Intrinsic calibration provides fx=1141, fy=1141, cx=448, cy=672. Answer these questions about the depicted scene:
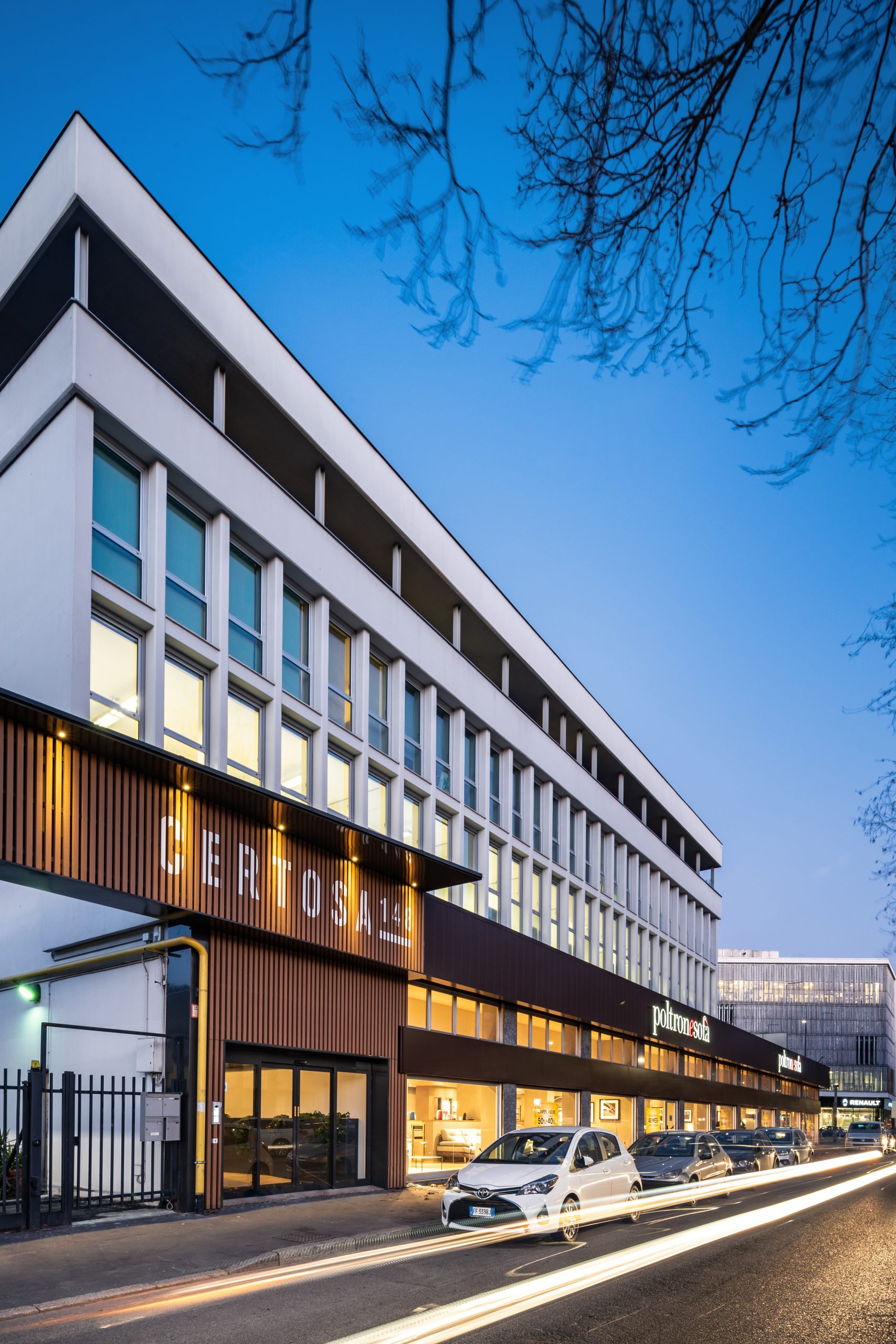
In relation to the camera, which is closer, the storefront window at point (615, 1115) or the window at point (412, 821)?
the window at point (412, 821)

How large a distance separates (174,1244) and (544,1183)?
181 inches

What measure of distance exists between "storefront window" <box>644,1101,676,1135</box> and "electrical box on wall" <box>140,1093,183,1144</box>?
2990 cm

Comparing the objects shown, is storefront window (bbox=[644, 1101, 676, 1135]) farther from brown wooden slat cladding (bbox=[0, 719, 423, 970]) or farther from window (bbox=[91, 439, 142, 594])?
window (bbox=[91, 439, 142, 594])

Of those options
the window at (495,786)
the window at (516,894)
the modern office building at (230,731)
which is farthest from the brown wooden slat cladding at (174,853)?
the window at (516,894)

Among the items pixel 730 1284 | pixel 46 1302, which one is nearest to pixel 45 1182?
pixel 46 1302

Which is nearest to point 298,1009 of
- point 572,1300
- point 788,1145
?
point 572,1300

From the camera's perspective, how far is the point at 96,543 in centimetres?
1667

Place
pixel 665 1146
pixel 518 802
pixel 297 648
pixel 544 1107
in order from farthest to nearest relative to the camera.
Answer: pixel 518 802 → pixel 544 1107 → pixel 665 1146 → pixel 297 648

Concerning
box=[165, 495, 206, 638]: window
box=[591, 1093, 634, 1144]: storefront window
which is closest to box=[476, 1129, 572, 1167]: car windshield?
box=[165, 495, 206, 638]: window

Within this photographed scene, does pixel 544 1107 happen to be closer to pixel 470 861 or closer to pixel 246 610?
pixel 470 861

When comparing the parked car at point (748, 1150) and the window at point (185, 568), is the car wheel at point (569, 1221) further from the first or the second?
the parked car at point (748, 1150)

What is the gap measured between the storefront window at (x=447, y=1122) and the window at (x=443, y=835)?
5.30 meters

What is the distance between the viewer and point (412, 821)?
2661 centimetres

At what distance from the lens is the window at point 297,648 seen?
2147 cm
